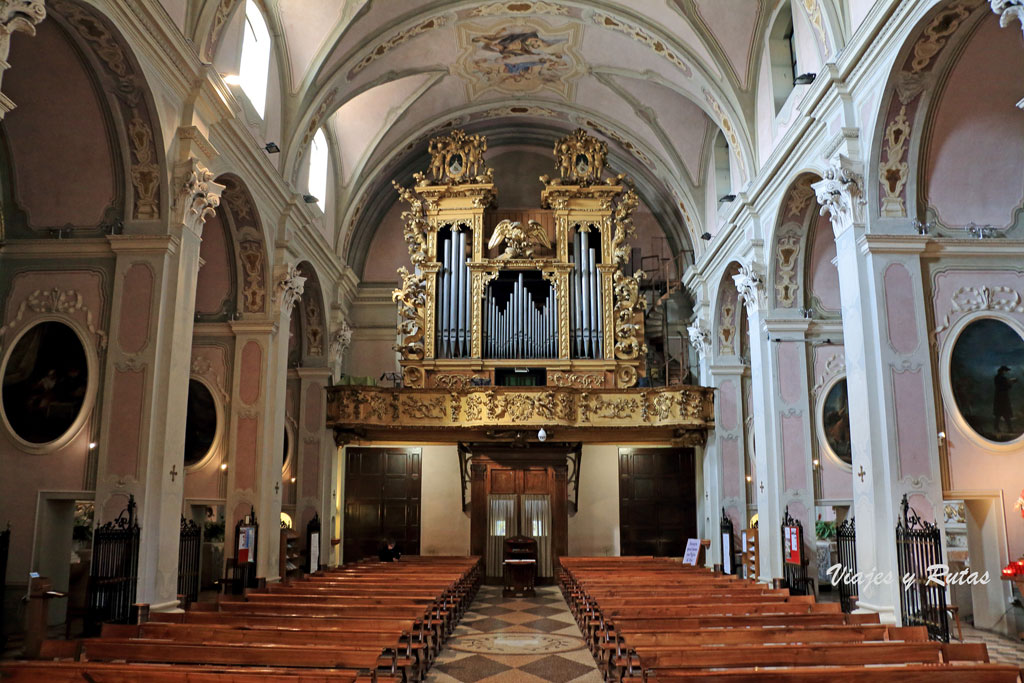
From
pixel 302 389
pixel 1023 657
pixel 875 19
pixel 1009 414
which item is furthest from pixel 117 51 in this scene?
pixel 1023 657

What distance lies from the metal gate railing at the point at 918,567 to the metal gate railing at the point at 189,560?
410 inches

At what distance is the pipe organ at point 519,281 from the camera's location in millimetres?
20344

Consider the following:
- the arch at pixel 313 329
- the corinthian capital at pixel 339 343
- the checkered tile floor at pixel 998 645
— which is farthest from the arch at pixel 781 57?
the corinthian capital at pixel 339 343

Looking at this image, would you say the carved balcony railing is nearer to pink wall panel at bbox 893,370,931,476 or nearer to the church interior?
the church interior

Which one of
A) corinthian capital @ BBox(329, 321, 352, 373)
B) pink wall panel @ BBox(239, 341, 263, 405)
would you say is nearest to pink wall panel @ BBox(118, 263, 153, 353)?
pink wall panel @ BBox(239, 341, 263, 405)

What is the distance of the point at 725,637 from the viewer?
314 inches

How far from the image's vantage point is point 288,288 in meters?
15.8

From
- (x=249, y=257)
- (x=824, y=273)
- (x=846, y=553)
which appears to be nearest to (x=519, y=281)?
(x=249, y=257)

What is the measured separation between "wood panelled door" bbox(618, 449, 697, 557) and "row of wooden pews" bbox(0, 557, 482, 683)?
416 inches

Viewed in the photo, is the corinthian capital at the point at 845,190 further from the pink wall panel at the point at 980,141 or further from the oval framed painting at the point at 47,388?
the oval framed painting at the point at 47,388

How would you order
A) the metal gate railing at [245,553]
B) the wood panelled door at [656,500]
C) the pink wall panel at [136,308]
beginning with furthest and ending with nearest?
the wood panelled door at [656,500] → the metal gate railing at [245,553] → the pink wall panel at [136,308]

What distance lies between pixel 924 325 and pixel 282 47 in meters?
11.5

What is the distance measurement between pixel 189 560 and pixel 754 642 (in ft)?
31.6

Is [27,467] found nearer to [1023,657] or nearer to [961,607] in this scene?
[1023,657]
